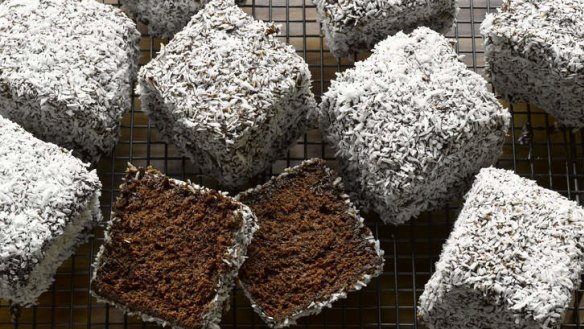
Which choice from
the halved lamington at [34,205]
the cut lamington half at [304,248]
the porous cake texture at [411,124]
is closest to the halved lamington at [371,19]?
the porous cake texture at [411,124]

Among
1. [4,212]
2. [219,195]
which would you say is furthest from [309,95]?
[4,212]

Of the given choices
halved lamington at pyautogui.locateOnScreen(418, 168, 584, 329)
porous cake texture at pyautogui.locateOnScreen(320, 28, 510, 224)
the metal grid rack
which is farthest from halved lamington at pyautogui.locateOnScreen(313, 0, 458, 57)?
halved lamington at pyautogui.locateOnScreen(418, 168, 584, 329)

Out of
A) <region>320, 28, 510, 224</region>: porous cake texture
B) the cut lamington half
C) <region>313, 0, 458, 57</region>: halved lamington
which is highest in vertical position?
<region>313, 0, 458, 57</region>: halved lamington

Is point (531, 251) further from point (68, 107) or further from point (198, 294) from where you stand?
point (68, 107)

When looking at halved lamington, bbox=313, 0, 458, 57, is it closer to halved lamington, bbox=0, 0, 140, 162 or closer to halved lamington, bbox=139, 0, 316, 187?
halved lamington, bbox=139, 0, 316, 187

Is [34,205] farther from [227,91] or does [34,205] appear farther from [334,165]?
[334,165]

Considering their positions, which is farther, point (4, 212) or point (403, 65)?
point (403, 65)
